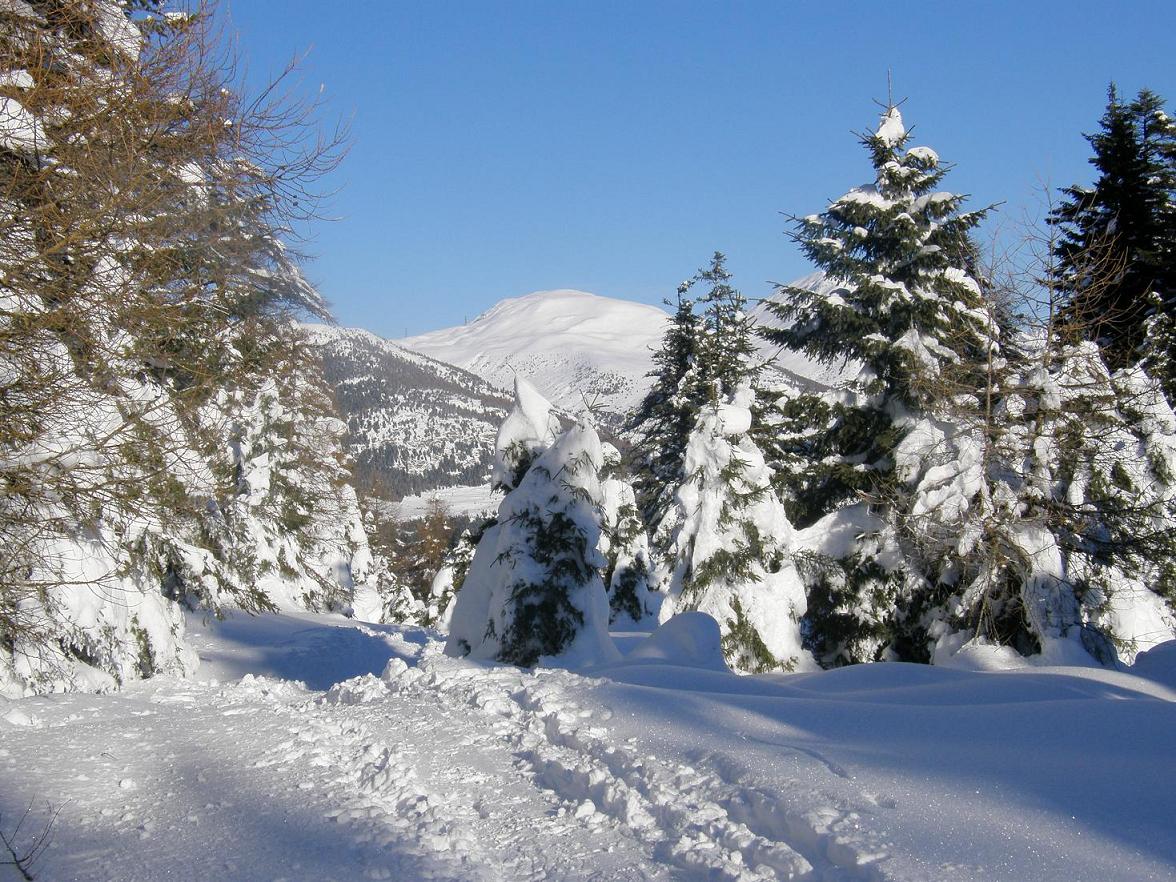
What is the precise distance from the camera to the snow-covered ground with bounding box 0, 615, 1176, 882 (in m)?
4.23

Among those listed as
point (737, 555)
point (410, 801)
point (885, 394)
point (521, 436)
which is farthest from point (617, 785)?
point (885, 394)

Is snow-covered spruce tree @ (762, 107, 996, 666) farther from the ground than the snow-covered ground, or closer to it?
farther from the ground

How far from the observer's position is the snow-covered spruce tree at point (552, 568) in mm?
12836

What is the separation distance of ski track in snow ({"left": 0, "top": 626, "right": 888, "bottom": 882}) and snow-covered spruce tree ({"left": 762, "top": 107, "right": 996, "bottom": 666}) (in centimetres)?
720

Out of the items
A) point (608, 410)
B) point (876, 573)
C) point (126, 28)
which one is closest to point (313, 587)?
point (608, 410)

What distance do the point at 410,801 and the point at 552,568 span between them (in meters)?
7.50

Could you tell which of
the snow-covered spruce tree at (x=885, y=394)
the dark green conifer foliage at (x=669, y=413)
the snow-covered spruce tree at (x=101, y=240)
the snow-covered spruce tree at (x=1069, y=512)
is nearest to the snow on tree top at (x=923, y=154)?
the snow-covered spruce tree at (x=885, y=394)

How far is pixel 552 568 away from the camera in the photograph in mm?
12969

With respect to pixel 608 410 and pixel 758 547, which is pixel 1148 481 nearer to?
pixel 758 547

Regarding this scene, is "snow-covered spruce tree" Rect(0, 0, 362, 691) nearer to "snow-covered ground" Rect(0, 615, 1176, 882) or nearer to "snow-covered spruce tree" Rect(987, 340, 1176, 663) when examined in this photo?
"snow-covered ground" Rect(0, 615, 1176, 882)

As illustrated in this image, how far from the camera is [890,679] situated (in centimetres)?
950

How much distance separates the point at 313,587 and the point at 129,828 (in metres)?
25.6

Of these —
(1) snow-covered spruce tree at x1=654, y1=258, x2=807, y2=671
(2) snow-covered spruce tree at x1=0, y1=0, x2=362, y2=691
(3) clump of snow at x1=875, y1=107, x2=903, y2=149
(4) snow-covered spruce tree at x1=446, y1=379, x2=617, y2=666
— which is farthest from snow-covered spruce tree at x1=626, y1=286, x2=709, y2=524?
(2) snow-covered spruce tree at x1=0, y1=0, x2=362, y2=691

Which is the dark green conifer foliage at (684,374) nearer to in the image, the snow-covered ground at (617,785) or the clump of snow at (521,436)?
the clump of snow at (521,436)
